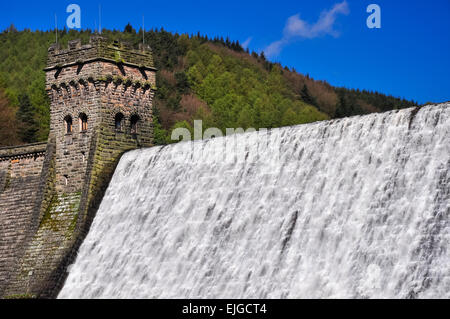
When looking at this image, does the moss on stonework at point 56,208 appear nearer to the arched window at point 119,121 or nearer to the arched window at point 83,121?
the arched window at point 83,121

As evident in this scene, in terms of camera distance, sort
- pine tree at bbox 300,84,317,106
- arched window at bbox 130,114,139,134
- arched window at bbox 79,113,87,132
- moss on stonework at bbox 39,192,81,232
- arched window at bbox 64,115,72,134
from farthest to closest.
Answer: pine tree at bbox 300,84,317,106, arched window at bbox 130,114,139,134, arched window at bbox 64,115,72,134, arched window at bbox 79,113,87,132, moss on stonework at bbox 39,192,81,232

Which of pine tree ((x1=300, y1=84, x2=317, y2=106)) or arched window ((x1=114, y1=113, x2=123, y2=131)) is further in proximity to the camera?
pine tree ((x1=300, y1=84, x2=317, y2=106))

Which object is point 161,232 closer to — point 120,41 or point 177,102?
point 120,41

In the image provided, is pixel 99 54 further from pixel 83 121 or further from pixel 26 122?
pixel 26 122

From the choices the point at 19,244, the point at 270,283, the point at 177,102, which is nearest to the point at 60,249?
the point at 19,244

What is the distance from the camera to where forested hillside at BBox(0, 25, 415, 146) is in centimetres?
8338

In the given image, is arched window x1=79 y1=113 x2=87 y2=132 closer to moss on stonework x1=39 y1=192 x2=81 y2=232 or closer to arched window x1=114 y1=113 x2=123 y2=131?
arched window x1=114 y1=113 x2=123 y2=131

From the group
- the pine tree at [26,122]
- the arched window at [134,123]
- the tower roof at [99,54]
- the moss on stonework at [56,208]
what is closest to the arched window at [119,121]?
the arched window at [134,123]

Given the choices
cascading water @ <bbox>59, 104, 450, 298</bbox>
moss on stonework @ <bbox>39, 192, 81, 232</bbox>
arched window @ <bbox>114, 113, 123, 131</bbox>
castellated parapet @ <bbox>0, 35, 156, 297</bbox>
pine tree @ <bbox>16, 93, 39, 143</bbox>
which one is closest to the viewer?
cascading water @ <bbox>59, 104, 450, 298</bbox>

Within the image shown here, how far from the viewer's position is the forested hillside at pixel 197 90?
3282 inches

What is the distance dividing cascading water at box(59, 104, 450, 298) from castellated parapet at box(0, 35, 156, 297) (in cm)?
188

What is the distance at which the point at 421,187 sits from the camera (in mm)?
24703

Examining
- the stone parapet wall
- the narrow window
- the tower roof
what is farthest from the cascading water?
the tower roof

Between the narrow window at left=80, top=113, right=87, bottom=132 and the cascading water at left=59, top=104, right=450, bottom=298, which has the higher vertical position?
the narrow window at left=80, top=113, right=87, bottom=132
